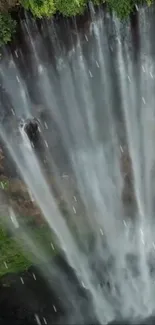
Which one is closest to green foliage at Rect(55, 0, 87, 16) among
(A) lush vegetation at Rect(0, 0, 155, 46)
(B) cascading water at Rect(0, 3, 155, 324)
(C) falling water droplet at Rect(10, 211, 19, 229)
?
(A) lush vegetation at Rect(0, 0, 155, 46)

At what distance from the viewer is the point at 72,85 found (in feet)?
82.2

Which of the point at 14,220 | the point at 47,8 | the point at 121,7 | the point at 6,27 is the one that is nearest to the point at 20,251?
the point at 14,220

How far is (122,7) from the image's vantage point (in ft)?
75.0

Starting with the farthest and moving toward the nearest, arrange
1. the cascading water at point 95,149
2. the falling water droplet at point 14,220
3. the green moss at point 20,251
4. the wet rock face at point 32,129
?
the green moss at point 20,251
the falling water droplet at point 14,220
the wet rock face at point 32,129
the cascading water at point 95,149

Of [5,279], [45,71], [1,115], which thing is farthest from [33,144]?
[5,279]

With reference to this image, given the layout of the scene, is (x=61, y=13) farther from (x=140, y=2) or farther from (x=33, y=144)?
(x=33, y=144)

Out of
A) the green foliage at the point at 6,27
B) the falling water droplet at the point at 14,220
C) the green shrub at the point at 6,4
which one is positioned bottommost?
the falling water droplet at the point at 14,220

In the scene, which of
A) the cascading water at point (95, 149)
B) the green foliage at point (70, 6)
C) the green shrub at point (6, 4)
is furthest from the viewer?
the cascading water at point (95, 149)

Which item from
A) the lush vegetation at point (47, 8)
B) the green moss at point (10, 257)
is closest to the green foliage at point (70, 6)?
the lush vegetation at point (47, 8)

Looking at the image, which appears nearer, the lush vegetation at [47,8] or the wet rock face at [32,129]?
the lush vegetation at [47,8]

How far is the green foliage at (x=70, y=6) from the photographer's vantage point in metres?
22.1

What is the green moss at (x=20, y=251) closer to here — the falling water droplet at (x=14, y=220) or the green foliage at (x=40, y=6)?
the falling water droplet at (x=14, y=220)

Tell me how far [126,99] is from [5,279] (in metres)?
12.1

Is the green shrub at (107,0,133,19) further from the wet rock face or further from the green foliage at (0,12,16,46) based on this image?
the wet rock face
